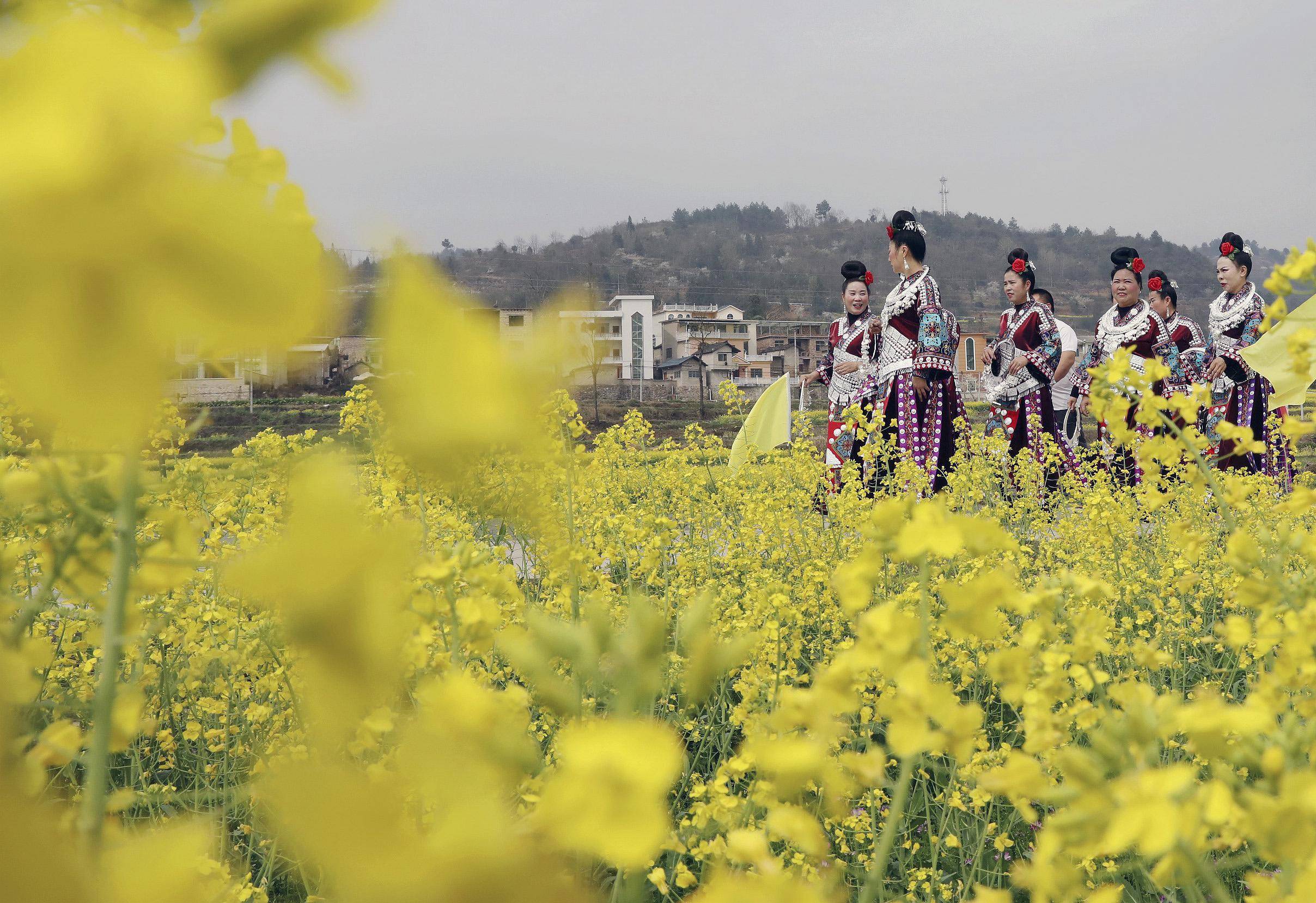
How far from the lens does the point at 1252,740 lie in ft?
2.20

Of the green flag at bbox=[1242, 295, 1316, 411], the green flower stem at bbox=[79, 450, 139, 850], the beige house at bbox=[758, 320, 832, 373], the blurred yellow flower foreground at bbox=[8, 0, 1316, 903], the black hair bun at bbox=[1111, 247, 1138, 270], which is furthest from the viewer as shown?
the beige house at bbox=[758, 320, 832, 373]

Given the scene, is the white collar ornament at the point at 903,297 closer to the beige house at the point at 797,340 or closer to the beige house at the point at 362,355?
the beige house at the point at 362,355

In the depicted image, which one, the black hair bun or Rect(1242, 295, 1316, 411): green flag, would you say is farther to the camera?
the black hair bun

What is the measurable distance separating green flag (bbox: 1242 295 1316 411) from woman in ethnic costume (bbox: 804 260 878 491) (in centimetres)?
253

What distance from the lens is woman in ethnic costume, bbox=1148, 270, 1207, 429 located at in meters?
7.01

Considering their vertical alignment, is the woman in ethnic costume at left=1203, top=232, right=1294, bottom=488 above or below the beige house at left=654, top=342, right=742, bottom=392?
above

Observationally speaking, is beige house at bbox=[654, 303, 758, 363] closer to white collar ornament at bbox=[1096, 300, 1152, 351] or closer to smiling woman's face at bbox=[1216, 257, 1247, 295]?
white collar ornament at bbox=[1096, 300, 1152, 351]

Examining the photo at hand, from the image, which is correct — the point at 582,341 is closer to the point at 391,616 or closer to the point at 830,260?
the point at 391,616

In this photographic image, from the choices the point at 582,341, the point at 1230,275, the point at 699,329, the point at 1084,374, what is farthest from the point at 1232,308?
the point at 699,329

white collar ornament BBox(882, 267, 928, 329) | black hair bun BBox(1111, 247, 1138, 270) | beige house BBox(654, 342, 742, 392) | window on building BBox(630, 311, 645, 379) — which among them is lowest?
beige house BBox(654, 342, 742, 392)

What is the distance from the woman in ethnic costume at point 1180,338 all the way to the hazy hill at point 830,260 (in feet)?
91.8

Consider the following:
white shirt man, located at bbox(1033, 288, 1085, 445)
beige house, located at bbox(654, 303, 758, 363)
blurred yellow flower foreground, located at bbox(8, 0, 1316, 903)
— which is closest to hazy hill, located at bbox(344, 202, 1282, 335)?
beige house, located at bbox(654, 303, 758, 363)

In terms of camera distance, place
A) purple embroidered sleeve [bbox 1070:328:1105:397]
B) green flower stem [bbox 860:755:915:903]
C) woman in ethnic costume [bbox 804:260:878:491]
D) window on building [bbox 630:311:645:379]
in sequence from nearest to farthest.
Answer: green flower stem [bbox 860:755:915:903]
woman in ethnic costume [bbox 804:260:878:491]
purple embroidered sleeve [bbox 1070:328:1105:397]
window on building [bbox 630:311:645:379]

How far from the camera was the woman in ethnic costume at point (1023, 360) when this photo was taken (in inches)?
280
